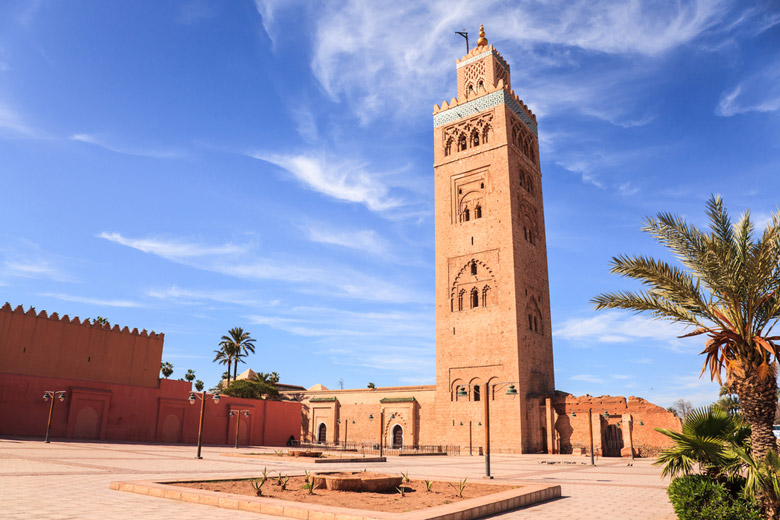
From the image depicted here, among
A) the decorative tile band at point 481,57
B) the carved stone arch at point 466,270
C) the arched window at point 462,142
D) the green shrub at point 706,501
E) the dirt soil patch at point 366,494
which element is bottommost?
the dirt soil patch at point 366,494

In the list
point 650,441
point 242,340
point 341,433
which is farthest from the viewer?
point 242,340

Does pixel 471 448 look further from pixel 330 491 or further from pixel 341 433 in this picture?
pixel 330 491

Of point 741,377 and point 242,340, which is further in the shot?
point 242,340

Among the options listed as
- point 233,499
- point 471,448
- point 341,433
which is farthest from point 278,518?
point 341,433

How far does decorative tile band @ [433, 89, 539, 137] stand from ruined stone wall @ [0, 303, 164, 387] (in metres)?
25.5

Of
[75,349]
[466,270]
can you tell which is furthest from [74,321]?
[466,270]

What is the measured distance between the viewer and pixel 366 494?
9.40 m

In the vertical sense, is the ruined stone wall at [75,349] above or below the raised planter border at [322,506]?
above

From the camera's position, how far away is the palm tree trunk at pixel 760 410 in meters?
7.21

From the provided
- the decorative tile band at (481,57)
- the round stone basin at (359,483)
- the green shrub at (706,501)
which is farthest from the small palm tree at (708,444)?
the decorative tile band at (481,57)

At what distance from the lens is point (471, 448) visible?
103ft

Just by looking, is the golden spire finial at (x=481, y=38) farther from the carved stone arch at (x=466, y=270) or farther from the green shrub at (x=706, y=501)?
the green shrub at (x=706, y=501)

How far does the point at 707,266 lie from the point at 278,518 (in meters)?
7.03

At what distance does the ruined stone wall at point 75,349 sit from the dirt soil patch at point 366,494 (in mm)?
24354
